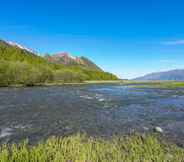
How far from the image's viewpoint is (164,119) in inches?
821

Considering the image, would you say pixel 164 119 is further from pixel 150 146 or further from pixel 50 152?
pixel 50 152

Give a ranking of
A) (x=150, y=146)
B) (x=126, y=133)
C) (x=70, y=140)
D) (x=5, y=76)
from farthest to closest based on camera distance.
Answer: (x=5, y=76) < (x=126, y=133) < (x=70, y=140) < (x=150, y=146)

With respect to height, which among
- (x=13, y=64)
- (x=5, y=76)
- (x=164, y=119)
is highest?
(x=13, y=64)

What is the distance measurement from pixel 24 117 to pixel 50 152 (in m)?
13.1

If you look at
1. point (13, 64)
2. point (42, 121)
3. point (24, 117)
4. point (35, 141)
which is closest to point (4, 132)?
point (35, 141)

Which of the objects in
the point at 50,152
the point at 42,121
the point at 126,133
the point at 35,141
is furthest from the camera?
the point at 42,121

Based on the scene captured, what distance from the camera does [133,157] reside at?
31.8ft

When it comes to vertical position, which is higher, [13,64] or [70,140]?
[13,64]

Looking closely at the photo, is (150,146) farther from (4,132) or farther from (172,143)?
(4,132)

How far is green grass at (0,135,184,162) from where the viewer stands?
864 centimetres

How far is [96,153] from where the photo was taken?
10.0 m

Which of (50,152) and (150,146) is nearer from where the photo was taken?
(50,152)

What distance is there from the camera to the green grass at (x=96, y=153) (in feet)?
28.3

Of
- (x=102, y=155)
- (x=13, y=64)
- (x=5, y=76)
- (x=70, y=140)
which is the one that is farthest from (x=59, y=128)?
(x=13, y=64)
